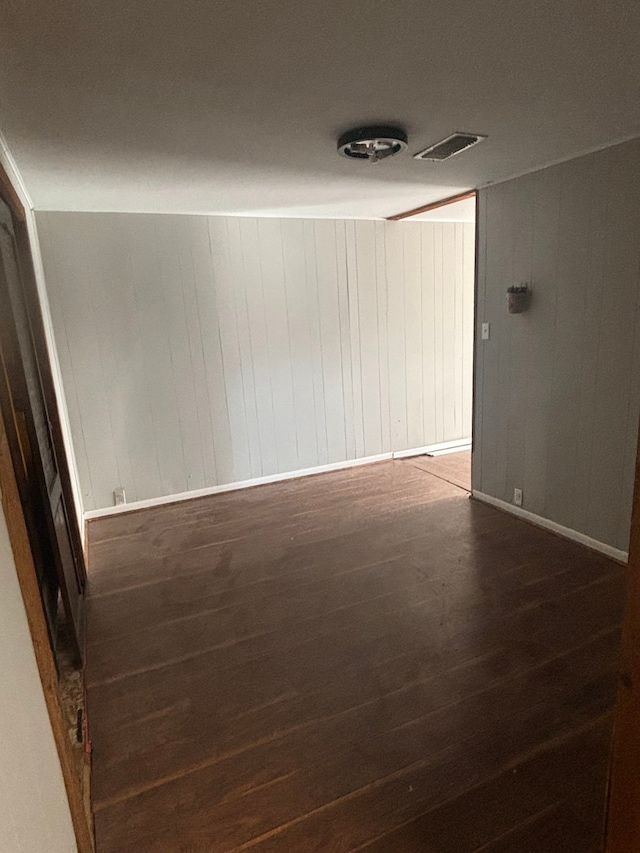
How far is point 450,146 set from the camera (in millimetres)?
2365

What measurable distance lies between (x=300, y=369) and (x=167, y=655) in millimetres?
2617

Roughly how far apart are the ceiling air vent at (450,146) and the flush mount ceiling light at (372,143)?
0.18 meters

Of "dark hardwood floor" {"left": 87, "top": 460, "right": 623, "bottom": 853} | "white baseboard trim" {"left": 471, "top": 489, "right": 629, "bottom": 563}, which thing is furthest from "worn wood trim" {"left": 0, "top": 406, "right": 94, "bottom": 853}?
"white baseboard trim" {"left": 471, "top": 489, "right": 629, "bottom": 563}

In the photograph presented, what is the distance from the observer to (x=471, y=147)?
7.93 ft

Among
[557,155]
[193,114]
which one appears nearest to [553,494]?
[557,155]

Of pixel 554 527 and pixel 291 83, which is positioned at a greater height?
pixel 291 83

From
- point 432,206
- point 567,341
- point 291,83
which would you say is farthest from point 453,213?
point 291,83

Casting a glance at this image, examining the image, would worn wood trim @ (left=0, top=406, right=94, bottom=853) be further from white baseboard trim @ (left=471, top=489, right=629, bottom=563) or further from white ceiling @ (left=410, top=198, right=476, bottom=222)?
white ceiling @ (left=410, top=198, right=476, bottom=222)

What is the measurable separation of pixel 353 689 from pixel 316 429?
269 centimetres

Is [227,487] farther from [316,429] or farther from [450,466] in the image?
[450,466]

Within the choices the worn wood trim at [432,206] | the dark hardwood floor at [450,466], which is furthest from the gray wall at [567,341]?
the dark hardwood floor at [450,466]

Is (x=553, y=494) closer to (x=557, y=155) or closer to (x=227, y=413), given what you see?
(x=557, y=155)

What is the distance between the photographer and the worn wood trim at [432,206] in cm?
347

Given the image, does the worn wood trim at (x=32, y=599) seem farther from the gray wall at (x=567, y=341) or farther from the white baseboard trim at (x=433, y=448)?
the white baseboard trim at (x=433, y=448)
